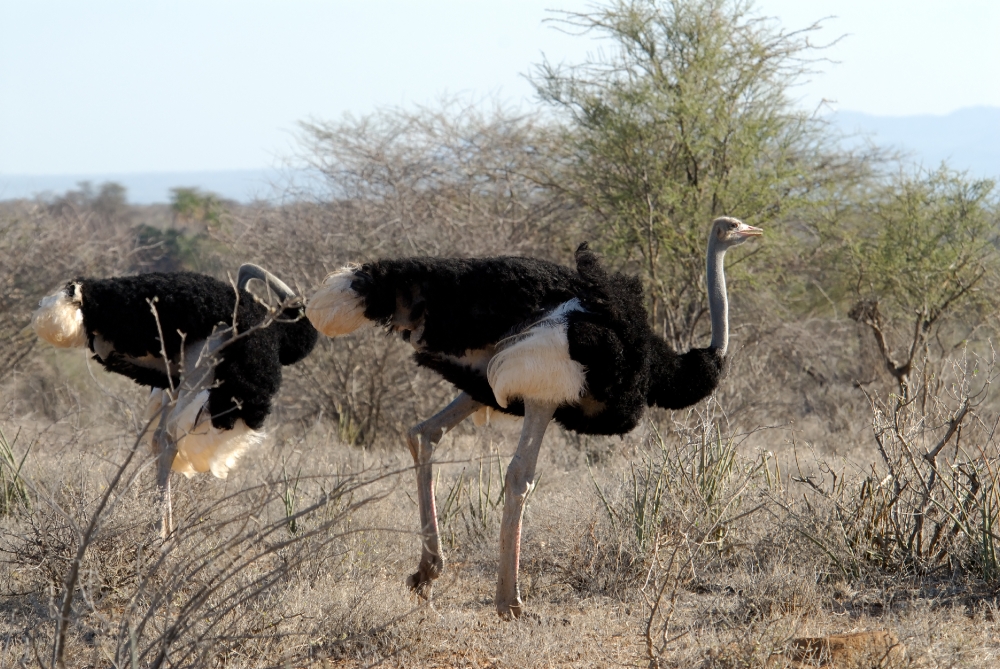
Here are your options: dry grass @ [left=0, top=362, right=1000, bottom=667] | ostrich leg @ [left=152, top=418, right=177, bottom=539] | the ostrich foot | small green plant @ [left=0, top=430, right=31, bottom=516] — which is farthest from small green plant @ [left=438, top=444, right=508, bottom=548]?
small green plant @ [left=0, top=430, right=31, bottom=516]

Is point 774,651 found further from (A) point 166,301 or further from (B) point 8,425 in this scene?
(B) point 8,425

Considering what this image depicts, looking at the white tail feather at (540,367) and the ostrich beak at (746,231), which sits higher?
the ostrich beak at (746,231)

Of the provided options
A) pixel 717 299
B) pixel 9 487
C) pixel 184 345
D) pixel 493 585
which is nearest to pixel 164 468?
pixel 184 345

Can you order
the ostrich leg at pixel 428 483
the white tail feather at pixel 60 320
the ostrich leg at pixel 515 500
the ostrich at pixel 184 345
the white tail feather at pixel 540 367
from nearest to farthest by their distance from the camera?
1. the white tail feather at pixel 540 367
2. the ostrich leg at pixel 515 500
3. the ostrich leg at pixel 428 483
4. the white tail feather at pixel 60 320
5. the ostrich at pixel 184 345

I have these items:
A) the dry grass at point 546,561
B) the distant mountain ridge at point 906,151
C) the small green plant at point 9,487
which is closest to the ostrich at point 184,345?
the dry grass at point 546,561

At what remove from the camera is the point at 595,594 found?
4.35 metres

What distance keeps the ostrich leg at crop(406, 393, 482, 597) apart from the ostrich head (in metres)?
1.37

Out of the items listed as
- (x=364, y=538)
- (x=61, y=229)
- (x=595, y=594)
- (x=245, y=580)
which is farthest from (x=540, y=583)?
(x=61, y=229)

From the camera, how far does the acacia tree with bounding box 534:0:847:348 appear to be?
8000mm

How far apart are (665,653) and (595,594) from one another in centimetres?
95

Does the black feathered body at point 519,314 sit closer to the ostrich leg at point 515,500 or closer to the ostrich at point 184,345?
the ostrich leg at point 515,500

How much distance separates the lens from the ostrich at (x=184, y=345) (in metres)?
4.76

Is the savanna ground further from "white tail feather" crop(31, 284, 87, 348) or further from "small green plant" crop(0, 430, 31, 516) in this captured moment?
"white tail feather" crop(31, 284, 87, 348)

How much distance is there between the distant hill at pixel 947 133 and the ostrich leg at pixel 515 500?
21.1ft
